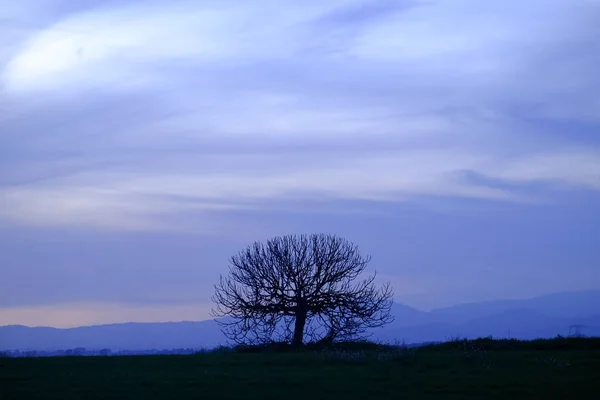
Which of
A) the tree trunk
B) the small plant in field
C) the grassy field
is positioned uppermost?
the tree trunk

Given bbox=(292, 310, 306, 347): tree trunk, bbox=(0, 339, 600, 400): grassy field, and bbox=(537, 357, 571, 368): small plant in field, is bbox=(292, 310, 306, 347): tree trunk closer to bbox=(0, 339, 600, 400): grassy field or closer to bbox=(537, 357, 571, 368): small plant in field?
bbox=(0, 339, 600, 400): grassy field

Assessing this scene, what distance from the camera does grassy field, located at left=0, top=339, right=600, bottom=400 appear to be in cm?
1827

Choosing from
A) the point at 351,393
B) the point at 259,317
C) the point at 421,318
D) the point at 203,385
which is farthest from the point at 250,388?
the point at 421,318

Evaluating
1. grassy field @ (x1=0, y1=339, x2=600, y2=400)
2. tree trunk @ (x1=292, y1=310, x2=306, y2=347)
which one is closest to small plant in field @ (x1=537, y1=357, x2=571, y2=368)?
grassy field @ (x1=0, y1=339, x2=600, y2=400)

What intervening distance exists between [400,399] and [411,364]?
636 cm

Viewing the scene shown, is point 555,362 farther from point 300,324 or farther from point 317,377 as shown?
point 300,324

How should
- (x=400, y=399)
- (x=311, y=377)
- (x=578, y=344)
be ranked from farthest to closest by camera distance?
(x=578, y=344)
(x=311, y=377)
(x=400, y=399)

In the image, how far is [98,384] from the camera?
66.9 feet

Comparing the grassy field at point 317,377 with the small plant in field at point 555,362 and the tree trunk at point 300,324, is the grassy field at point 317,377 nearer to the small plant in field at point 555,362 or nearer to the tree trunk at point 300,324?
the small plant in field at point 555,362

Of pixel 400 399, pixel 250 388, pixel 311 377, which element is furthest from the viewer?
pixel 311 377

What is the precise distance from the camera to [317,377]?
21203 mm

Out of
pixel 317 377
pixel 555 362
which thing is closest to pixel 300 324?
pixel 555 362

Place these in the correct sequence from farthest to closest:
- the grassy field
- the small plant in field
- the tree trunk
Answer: the tree trunk, the small plant in field, the grassy field

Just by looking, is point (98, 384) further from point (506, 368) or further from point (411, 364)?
point (506, 368)
